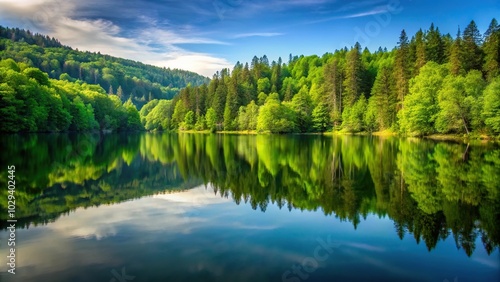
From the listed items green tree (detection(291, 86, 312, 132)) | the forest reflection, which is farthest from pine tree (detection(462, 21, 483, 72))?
the forest reflection

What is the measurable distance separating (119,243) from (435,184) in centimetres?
1521

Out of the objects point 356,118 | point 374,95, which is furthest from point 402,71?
point 356,118

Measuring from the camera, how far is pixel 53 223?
461 inches

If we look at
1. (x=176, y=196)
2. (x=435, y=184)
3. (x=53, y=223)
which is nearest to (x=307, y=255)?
(x=53, y=223)

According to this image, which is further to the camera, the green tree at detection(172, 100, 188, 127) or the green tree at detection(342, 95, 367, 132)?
the green tree at detection(172, 100, 188, 127)

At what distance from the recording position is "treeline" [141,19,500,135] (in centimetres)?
Result: 6197

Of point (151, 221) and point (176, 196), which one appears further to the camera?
point (176, 196)

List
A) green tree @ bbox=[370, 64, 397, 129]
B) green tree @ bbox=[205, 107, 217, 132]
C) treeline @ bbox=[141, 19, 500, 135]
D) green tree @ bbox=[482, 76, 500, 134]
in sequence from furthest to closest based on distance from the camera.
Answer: green tree @ bbox=[205, 107, 217, 132], green tree @ bbox=[370, 64, 397, 129], treeline @ bbox=[141, 19, 500, 135], green tree @ bbox=[482, 76, 500, 134]

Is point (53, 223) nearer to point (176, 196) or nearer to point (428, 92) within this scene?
point (176, 196)

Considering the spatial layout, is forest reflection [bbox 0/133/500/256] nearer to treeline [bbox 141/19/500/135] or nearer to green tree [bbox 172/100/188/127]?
treeline [bbox 141/19/500/135]

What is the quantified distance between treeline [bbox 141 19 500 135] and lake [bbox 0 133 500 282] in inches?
1771

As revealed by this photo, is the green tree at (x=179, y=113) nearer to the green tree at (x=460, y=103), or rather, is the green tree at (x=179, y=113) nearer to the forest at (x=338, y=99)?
the forest at (x=338, y=99)

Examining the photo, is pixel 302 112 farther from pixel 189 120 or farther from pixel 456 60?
pixel 189 120

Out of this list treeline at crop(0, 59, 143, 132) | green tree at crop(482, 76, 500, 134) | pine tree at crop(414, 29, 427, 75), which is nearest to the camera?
green tree at crop(482, 76, 500, 134)
